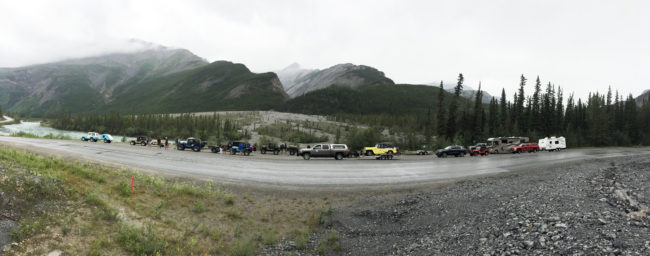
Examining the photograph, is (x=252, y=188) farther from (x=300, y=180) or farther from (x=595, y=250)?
(x=595, y=250)

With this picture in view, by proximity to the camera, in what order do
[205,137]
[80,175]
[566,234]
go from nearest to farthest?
[566,234] < [80,175] < [205,137]

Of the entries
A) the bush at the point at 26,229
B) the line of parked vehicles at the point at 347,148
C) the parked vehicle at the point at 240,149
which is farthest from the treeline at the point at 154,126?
the bush at the point at 26,229

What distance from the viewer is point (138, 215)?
436 inches

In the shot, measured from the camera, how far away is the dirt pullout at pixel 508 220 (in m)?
7.69

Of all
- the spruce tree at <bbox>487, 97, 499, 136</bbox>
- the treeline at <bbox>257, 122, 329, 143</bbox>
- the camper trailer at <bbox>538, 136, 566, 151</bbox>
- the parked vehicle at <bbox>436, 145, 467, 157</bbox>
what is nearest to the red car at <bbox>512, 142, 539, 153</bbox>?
the camper trailer at <bbox>538, 136, 566, 151</bbox>

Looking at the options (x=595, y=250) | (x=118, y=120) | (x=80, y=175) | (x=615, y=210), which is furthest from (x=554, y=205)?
(x=118, y=120)

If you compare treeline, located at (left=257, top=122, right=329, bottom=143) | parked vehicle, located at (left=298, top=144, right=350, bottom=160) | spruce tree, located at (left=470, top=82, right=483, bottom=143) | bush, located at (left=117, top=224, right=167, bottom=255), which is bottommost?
bush, located at (left=117, top=224, right=167, bottom=255)

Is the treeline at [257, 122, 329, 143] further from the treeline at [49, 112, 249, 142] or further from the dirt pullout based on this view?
the dirt pullout

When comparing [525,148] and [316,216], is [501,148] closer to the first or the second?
[525,148]

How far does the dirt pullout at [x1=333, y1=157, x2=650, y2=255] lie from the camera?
7691 millimetres

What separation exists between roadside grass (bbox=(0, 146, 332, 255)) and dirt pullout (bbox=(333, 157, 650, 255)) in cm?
300

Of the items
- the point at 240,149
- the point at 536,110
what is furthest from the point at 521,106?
the point at 240,149

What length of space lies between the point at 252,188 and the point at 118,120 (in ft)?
425

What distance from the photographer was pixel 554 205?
10.8 meters
